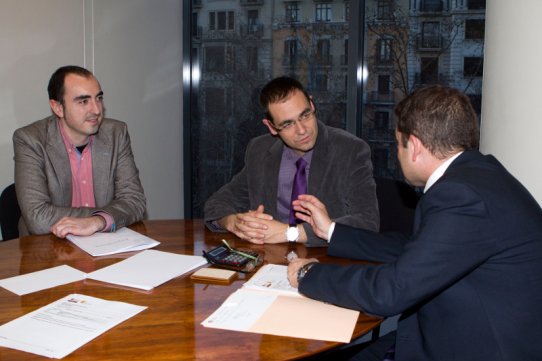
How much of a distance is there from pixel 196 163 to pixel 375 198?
2.99 meters

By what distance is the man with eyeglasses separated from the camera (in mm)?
2561

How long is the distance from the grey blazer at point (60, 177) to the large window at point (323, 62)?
1917 millimetres

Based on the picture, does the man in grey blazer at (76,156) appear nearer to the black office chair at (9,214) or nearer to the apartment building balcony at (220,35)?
the black office chair at (9,214)

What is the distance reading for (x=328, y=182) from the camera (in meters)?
2.66

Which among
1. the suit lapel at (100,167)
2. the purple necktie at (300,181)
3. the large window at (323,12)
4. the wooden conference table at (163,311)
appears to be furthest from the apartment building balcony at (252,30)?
the wooden conference table at (163,311)

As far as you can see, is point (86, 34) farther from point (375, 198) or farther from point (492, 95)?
point (492, 95)

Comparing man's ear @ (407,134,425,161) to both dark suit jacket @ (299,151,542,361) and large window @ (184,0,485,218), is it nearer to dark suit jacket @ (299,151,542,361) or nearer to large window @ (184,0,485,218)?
dark suit jacket @ (299,151,542,361)

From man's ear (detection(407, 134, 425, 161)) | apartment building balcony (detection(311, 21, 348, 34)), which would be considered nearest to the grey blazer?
man's ear (detection(407, 134, 425, 161))

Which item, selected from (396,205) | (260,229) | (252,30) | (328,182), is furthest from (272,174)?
(252,30)

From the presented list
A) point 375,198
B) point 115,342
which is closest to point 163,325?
point 115,342

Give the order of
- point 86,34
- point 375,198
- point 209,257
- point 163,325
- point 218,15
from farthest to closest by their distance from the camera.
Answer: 1. point 218,15
2. point 86,34
3. point 375,198
4. point 209,257
5. point 163,325

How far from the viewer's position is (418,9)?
13.8 ft

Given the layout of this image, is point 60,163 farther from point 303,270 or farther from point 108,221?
point 303,270

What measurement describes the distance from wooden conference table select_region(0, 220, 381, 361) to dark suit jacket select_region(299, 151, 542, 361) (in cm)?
16
